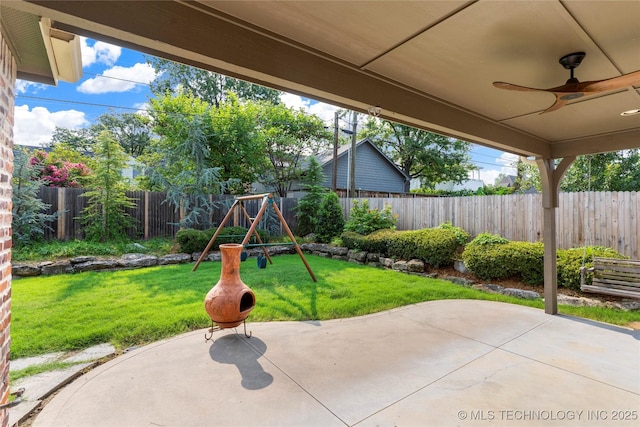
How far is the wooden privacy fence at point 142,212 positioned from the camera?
7.64 meters

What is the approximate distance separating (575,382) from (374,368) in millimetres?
1669

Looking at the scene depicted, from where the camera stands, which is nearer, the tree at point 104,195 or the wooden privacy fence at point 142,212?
the wooden privacy fence at point 142,212

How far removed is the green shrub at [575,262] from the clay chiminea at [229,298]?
16.9 ft

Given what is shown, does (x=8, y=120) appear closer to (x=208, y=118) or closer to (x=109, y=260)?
(x=109, y=260)

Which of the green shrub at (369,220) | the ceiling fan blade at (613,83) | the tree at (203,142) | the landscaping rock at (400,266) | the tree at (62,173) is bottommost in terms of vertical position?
the landscaping rock at (400,266)

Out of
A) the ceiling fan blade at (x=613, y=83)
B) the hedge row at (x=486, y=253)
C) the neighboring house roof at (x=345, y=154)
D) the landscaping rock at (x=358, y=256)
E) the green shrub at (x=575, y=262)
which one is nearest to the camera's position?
the ceiling fan blade at (x=613, y=83)

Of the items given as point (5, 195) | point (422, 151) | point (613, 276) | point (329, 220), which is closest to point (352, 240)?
point (329, 220)

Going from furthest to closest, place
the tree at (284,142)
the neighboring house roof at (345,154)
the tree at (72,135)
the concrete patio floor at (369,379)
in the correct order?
the tree at (72,135) → the neighboring house roof at (345,154) → the tree at (284,142) → the concrete patio floor at (369,379)

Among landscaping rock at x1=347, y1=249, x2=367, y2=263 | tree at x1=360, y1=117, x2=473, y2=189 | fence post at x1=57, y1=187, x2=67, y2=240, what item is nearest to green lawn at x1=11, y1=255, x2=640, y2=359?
landscaping rock at x1=347, y1=249, x2=367, y2=263

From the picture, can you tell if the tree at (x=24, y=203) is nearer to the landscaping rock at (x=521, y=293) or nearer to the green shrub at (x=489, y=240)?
the green shrub at (x=489, y=240)

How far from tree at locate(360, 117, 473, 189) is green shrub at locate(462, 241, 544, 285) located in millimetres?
13227

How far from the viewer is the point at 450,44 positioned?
6.05 feet

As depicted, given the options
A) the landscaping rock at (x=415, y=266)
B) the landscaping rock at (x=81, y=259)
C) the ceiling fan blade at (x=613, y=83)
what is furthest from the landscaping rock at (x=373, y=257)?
the landscaping rock at (x=81, y=259)

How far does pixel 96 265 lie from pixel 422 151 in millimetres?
17352
